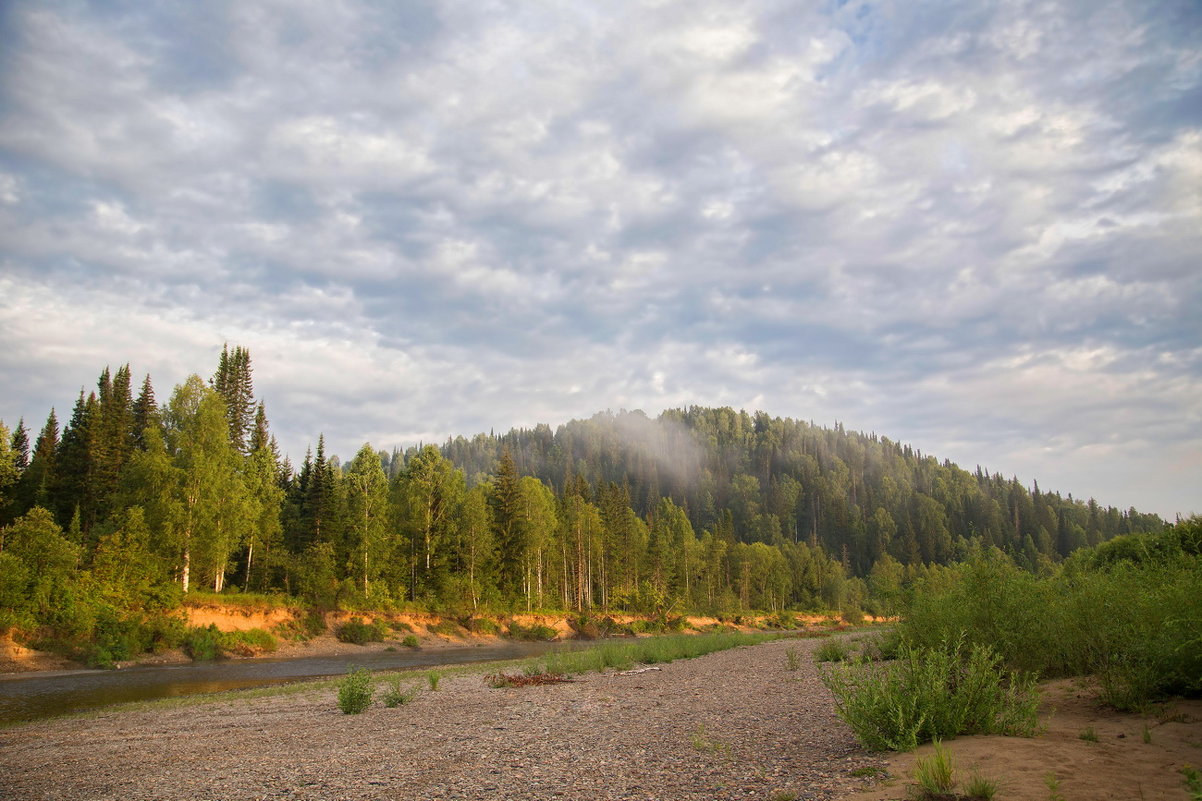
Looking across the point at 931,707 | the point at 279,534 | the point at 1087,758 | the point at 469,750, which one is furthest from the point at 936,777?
the point at 279,534

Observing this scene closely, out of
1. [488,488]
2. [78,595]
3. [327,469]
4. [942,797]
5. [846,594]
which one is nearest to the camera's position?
[942,797]

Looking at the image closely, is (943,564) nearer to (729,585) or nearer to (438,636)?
(729,585)

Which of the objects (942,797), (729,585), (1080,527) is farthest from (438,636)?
(1080,527)

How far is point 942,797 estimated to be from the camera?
6.28 m

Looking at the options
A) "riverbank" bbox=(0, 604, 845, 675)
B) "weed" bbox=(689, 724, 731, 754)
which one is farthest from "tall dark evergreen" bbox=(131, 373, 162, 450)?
"weed" bbox=(689, 724, 731, 754)

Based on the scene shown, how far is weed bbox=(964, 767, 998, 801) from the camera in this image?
20.2 ft

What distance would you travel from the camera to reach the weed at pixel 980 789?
20.2 ft

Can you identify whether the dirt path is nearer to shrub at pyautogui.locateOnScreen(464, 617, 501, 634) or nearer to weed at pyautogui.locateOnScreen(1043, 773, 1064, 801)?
weed at pyautogui.locateOnScreen(1043, 773, 1064, 801)

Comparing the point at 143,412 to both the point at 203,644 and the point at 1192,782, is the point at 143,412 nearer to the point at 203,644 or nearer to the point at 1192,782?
the point at 203,644

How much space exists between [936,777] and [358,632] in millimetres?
46820

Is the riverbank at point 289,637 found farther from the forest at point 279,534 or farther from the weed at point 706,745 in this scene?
the weed at point 706,745

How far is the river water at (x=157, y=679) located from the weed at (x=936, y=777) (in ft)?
69.1

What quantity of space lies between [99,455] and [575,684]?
171 feet

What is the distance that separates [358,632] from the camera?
153ft
